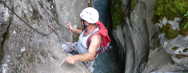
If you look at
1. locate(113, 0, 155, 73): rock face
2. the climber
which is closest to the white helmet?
the climber

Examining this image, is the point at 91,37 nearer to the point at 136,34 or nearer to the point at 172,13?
the point at 172,13

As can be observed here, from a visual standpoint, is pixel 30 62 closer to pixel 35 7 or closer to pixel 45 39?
pixel 45 39

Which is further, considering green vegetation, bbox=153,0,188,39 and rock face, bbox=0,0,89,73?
green vegetation, bbox=153,0,188,39

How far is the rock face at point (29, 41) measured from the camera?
17.7ft

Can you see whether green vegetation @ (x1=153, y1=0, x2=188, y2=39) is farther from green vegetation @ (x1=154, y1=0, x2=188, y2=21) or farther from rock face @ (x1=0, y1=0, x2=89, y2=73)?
rock face @ (x1=0, y1=0, x2=89, y2=73)

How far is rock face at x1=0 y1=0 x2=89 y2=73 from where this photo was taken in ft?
17.7

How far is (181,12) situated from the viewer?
27.9ft

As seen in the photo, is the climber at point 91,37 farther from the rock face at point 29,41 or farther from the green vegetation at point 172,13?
the green vegetation at point 172,13

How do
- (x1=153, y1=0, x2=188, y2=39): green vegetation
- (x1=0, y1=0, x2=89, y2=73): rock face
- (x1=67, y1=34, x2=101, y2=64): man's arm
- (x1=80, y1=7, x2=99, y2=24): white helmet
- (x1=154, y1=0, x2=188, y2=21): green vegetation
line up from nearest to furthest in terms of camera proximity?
(x1=67, y1=34, x2=101, y2=64): man's arm → (x1=80, y1=7, x2=99, y2=24): white helmet → (x1=0, y1=0, x2=89, y2=73): rock face → (x1=153, y1=0, x2=188, y2=39): green vegetation → (x1=154, y1=0, x2=188, y2=21): green vegetation

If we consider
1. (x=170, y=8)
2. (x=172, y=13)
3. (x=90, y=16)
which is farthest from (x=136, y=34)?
(x=90, y=16)

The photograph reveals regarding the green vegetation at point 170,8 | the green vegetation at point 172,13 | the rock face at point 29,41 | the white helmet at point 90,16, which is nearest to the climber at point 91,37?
the white helmet at point 90,16

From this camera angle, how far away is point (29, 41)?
561 cm

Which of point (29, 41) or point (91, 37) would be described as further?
point (29, 41)

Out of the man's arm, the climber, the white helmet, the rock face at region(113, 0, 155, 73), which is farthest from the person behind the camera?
the rock face at region(113, 0, 155, 73)
